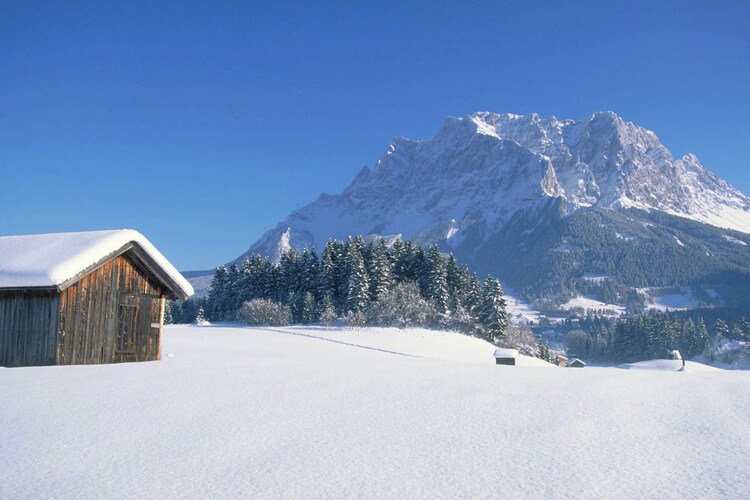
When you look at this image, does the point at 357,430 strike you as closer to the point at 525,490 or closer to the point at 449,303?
the point at 525,490

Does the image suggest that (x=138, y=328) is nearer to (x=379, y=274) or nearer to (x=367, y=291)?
(x=367, y=291)

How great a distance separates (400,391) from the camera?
35.5ft

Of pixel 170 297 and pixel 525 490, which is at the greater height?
pixel 170 297

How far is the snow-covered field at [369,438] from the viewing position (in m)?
5.63

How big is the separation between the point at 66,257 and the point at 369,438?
13.0 metres

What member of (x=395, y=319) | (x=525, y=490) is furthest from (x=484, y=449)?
(x=395, y=319)

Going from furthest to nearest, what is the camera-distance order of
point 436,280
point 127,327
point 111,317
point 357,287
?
point 436,280 < point 357,287 < point 127,327 < point 111,317

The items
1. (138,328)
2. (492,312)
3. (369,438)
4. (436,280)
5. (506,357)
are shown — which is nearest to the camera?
(369,438)

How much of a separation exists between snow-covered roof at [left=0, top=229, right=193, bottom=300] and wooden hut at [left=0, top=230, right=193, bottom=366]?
0.09ft

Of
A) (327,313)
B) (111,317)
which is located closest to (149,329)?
(111,317)

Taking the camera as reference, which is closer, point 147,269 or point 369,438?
point 369,438

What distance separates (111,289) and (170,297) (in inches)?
98.0

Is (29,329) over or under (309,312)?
over

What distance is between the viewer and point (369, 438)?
734 centimetres
